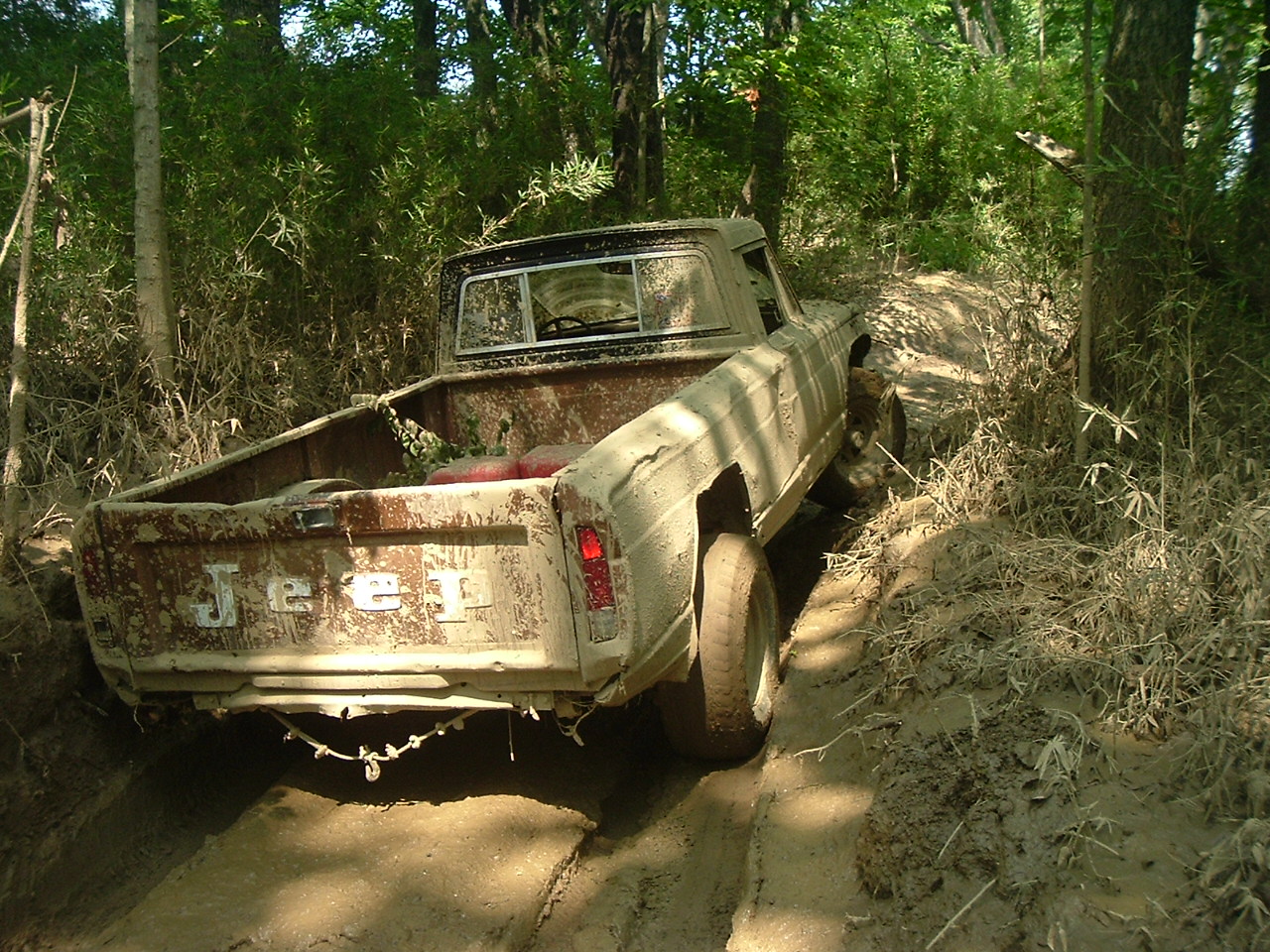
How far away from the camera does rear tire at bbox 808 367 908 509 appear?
21.0ft

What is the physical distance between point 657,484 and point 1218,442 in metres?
2.20

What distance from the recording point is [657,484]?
340 centimetres

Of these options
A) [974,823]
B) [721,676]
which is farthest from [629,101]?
[974,823]

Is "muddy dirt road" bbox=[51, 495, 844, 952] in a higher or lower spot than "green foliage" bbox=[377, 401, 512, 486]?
lower

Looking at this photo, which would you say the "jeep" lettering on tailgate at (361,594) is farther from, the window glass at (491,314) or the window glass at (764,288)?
the window glass at (764,288)

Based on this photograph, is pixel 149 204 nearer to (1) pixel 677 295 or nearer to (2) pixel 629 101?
(1) pixel 677 295

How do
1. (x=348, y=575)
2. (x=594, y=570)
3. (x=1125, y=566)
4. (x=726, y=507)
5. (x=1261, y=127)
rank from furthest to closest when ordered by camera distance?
(x=1261, y=127), (x=726, y=507), (x=1125, y=566), (x=348, y=575), (x=594, y=570)

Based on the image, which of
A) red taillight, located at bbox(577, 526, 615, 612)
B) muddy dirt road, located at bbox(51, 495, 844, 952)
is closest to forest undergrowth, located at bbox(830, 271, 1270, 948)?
muddy dirt road, located at bbox(51, 495, 844, 952)

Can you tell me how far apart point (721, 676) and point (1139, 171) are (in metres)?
2.94

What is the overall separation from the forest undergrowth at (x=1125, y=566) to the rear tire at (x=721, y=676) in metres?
0.54

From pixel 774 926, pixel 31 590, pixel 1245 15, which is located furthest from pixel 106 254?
pixel 1245 15

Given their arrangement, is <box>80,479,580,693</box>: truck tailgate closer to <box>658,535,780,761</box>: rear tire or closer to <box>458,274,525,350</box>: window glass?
<box>658,535,780,761</box>: rear tire

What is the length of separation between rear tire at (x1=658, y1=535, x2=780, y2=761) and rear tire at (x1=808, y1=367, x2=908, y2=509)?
7.85ft

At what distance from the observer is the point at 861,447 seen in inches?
265
